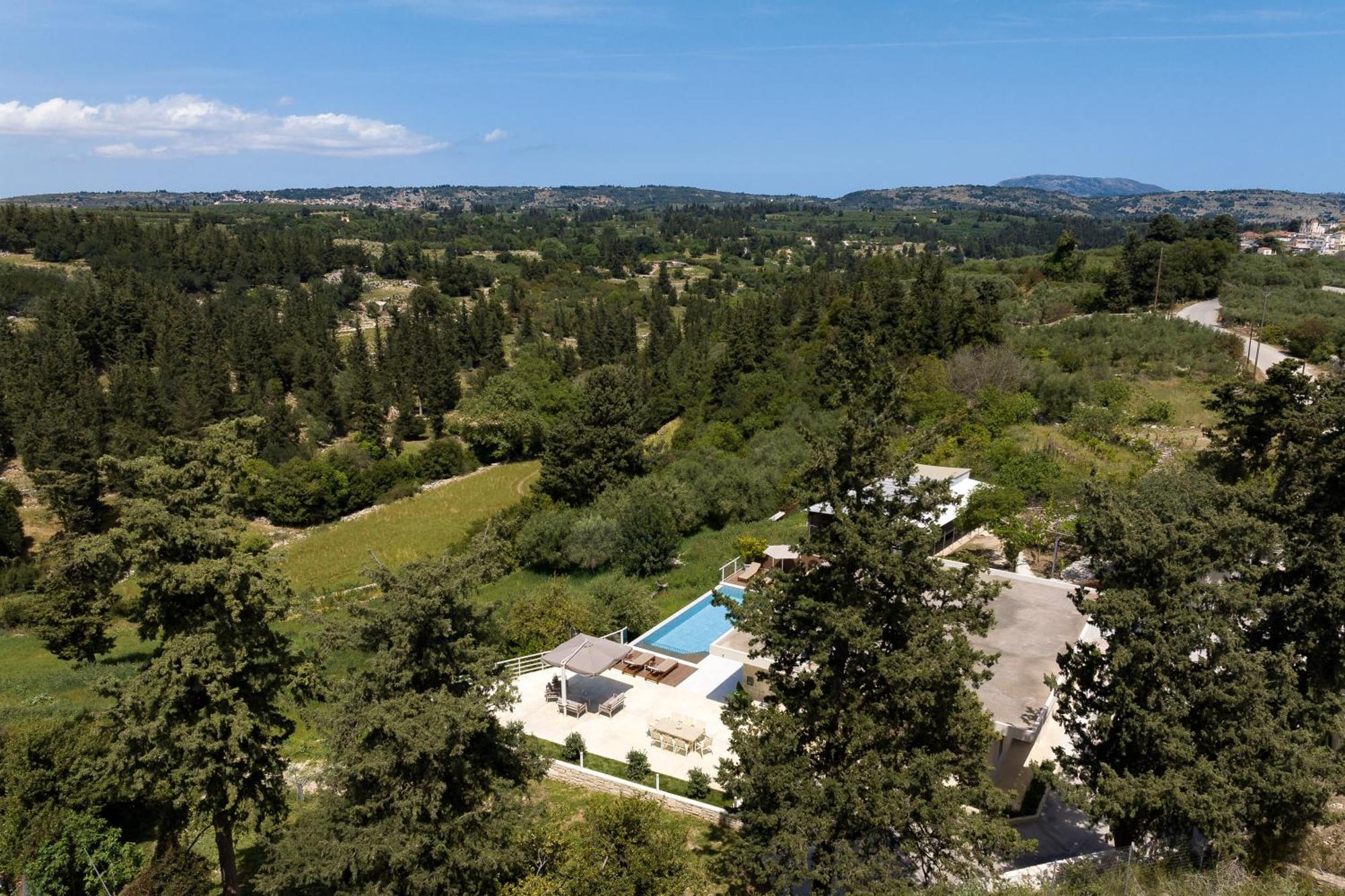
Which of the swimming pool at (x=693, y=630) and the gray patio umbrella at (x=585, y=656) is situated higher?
the gray patio umbrella at (x=585, y=656)

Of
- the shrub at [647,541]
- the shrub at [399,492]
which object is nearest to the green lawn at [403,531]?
the shrub at [399,492]

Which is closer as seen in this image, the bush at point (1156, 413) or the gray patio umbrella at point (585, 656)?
the gray patio umbrella at point (585, 656)

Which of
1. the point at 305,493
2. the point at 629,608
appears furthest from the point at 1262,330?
the point at 305,493

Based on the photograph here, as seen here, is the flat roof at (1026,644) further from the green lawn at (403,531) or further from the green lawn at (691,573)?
the green lawn at (403,531)

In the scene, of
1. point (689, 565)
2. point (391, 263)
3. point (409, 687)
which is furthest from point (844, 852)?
point (391, 263)

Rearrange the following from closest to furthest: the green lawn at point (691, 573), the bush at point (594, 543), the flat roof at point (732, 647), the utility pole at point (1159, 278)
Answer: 1. the flat roof at point (732, 647)
2. the green lawn at point (691, 573)
3. the bush at point (594, 543)
4. the utility pole at point (1159, 278)

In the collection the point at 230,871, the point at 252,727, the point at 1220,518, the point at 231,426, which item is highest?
the point at 231,426

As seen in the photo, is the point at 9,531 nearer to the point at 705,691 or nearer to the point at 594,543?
the point at 594,543

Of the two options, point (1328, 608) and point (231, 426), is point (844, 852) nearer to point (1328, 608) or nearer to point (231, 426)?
point (1328, 608)
